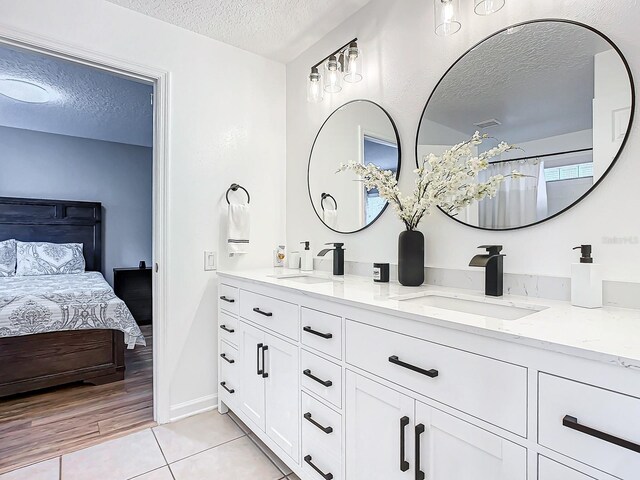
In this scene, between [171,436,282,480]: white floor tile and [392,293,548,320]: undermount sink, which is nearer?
[392,293,548,320]: undermount sink

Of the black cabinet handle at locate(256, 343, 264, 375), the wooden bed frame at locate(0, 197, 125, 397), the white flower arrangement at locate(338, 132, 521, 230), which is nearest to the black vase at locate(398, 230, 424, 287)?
the white flower arrangement at locate(338, 132, 521, 230)

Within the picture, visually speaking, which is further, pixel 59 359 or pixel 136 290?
pixel 136 290

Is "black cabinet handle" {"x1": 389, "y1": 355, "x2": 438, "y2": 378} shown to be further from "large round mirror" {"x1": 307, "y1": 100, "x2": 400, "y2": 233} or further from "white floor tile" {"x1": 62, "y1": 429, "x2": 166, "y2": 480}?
"white floor tile" {"x1": 62, "y1": 429, "x2": 166, "y2": 480}

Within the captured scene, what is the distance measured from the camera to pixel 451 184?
57.1 inches

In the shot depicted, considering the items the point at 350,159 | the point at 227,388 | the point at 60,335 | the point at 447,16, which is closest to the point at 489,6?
the point at 447,16

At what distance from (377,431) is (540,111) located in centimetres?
129

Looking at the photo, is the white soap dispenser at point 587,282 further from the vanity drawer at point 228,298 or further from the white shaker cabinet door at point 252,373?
the vanity drawer at point 228,298

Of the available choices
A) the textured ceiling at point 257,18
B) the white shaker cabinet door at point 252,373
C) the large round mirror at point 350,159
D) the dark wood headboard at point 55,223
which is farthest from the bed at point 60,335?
the textured ceiling at point 257,18

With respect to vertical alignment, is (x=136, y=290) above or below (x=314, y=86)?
below

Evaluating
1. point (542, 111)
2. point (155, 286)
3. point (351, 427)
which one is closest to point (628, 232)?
point (542, 111)

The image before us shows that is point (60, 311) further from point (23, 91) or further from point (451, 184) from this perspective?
point (451, 184)

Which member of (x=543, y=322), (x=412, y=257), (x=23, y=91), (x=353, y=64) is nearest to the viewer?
(x=543, y=322)

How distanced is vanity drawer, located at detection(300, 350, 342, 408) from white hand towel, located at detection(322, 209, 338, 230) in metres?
0.97

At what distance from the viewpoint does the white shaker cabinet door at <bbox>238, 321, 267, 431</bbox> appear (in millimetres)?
1788
